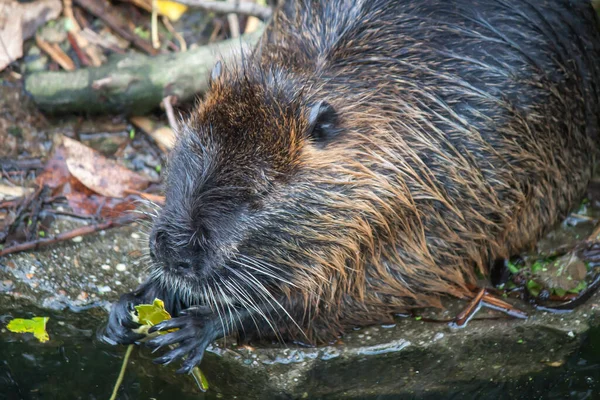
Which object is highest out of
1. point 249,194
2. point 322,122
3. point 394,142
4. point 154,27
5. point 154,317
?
point 154,27

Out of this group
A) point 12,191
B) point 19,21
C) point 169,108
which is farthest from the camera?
point 19,21

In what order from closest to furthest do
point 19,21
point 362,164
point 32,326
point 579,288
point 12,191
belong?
point 362,164 → point 32,326 → point 579,288 → point 12,191 → point 19,21

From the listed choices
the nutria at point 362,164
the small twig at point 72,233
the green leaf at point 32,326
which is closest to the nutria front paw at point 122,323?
the nutria at point 362,164

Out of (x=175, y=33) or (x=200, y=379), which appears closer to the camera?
(x=200, y=379)

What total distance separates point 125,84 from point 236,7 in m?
0.74

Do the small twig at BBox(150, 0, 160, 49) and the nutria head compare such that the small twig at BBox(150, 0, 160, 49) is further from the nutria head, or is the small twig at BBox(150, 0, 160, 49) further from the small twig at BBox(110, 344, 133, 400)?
the small twig at BBox(110, 344, 133, 400)

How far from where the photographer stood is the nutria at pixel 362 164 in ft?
9.35

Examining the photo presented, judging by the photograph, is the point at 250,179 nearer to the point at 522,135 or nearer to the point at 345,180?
the point at 345,180

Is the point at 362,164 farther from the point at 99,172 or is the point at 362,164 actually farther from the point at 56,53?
the point at 56,53

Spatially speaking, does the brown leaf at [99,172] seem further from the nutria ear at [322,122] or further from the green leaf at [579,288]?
the green leaf at [579,288]

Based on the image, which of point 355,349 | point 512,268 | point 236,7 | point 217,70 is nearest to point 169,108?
point 236,7

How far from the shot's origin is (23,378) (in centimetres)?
315

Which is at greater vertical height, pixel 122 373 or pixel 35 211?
pixel 35 211

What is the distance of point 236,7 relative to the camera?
14.7 ft
